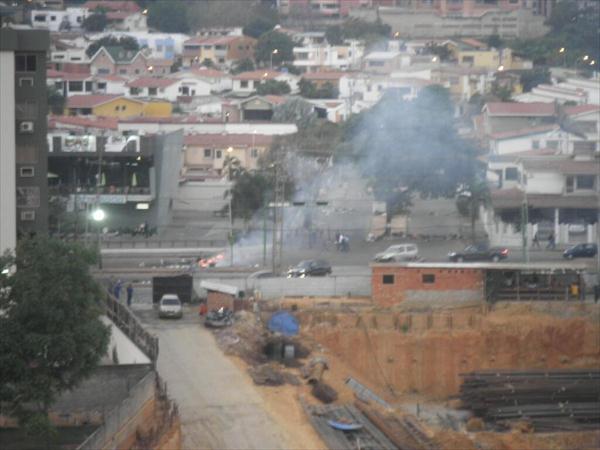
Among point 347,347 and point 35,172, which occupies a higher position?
point 35,172

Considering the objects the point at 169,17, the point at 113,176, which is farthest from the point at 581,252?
the point at 169,17

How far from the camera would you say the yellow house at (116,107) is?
32719mm

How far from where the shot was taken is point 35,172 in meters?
15.4

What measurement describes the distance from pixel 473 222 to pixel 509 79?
13585 millimetres

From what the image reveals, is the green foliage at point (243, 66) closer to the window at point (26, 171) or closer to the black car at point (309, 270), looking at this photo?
the black car at point (309, 270)

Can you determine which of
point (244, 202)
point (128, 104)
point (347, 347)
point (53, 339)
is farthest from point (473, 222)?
point (128, 104)

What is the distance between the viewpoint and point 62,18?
4712 centimetres

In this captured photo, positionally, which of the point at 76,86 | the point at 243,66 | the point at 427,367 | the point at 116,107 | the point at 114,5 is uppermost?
the point at 114,5

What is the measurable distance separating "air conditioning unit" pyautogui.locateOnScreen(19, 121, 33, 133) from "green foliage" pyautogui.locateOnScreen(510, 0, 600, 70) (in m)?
18.5

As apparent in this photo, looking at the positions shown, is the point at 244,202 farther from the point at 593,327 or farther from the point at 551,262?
the point at 593,327

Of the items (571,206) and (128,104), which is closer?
(571,206)

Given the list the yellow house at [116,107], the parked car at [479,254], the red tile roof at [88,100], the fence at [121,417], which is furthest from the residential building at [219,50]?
the fence at [121,417]

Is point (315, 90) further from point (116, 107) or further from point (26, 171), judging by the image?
point (26, 171)

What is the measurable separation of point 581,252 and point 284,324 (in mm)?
4237
